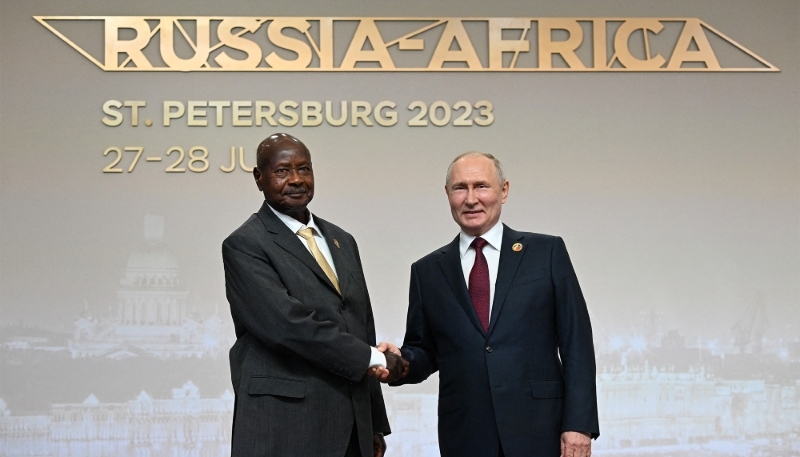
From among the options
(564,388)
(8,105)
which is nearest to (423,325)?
(564,388)

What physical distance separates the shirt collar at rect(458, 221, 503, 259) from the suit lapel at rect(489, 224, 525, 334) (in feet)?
0.06

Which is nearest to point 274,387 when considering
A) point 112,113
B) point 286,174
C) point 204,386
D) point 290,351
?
point 290,351

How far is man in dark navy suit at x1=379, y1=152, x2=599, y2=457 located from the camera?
8.57ft

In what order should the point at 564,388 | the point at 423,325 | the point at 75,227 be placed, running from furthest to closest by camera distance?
the point at 75,227 < the point at 423,325 < the point at 564,388

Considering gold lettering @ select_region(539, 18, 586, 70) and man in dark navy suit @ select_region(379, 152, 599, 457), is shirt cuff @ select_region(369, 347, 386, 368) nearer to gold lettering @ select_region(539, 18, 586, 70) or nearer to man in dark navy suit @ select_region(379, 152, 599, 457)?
man in dark navy suit @ select_region(379, 152, 599, 457)

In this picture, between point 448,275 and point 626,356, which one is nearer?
point 448,275

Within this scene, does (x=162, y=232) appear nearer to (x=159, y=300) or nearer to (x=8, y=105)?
(x=159, y=300)

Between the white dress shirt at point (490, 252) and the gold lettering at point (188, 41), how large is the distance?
96.1 inches

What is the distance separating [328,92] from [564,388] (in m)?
2.59

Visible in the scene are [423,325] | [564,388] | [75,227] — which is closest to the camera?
[564,388]

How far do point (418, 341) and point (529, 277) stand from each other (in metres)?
0.48

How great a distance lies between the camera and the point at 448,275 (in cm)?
284

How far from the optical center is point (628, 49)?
16.0 feet

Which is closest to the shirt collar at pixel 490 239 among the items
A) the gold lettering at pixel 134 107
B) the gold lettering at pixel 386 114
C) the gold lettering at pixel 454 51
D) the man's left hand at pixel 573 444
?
the man's left hand at pixel 573 444
